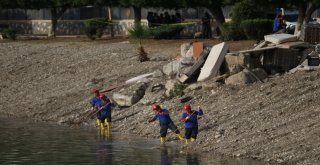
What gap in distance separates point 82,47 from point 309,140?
3003 cm

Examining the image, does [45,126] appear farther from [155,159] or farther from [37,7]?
[37,7]

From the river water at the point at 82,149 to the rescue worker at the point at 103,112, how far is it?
15.0 inches

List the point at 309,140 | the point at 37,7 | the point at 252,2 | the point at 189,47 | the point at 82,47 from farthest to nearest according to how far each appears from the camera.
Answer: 1. the point at 37,7
2. the point at 82,47
3. the point at 252,2
4. the point at 189,47
5. the point at 309,140

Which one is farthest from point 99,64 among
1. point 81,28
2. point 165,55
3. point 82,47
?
point 81,28

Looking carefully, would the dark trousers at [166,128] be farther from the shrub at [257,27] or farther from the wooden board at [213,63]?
the shrub at [257,27]

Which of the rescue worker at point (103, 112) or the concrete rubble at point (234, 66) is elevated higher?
the concrete rubble at point (234, 66)

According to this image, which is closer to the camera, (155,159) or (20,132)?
(155,159)

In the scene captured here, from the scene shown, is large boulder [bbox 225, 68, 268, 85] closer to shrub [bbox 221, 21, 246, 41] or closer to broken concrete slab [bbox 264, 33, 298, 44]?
broken concrete slab [bbox 264, 33, 298, 44]

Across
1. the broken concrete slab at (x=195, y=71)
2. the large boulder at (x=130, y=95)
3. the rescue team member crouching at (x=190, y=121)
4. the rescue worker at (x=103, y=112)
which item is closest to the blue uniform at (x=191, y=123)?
the rescue team member crouching at (x=190, y=121)

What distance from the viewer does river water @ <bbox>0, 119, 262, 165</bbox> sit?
30453mm

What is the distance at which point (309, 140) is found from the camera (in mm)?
29562

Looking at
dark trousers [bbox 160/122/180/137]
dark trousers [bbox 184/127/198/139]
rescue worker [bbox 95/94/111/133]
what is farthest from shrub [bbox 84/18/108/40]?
dark trousers [bbox 184/127/198/139]

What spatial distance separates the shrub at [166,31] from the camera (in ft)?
190

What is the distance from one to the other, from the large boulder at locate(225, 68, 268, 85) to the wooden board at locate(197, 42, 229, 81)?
104cm
